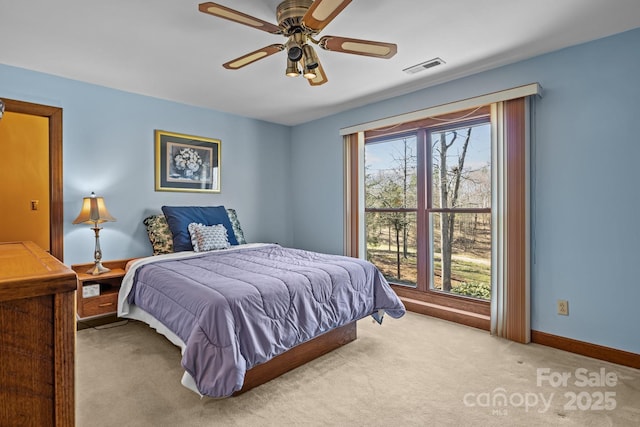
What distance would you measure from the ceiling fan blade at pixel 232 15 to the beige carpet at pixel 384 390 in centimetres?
213

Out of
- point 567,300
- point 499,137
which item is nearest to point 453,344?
point 567,300

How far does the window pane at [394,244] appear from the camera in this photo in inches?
151

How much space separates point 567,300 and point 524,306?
0.30m

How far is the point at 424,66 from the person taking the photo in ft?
9.76

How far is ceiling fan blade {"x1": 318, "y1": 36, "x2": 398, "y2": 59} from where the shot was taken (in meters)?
1.96

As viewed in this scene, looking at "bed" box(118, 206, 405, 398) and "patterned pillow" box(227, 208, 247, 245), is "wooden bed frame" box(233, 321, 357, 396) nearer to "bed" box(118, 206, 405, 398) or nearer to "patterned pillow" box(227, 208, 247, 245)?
"bed" box(118, 206, 405, 398)

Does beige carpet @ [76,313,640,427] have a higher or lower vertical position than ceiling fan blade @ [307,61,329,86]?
lower

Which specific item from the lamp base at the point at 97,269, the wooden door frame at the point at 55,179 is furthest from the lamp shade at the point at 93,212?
the lamp base at the point at 97,269

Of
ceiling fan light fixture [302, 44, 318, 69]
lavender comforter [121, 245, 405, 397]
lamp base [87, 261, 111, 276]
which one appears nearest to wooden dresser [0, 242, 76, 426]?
lavender comforter [121, 245, 405, 397]

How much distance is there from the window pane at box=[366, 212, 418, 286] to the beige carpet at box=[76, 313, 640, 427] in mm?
1142

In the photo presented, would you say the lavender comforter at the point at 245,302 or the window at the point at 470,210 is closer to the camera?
the lavender comforter at the point at 245,302

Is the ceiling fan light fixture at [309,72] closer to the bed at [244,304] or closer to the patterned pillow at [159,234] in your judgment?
the bed at [244,304]

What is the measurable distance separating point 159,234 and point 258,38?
2249 mm

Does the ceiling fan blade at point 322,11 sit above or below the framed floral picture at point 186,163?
above
